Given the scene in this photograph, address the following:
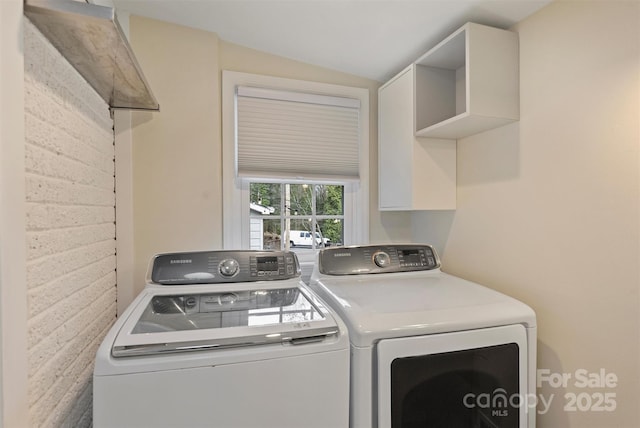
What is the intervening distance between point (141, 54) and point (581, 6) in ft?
6.76

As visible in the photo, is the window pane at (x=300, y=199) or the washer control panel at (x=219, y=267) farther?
the window pane at (x=300, y=199)

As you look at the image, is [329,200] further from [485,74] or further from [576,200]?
[576,200]

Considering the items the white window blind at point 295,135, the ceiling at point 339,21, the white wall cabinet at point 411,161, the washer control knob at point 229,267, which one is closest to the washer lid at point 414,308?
the washer control knob at point 229,267

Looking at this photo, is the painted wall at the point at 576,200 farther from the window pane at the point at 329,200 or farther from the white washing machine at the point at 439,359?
the window pane at the point at 329,200

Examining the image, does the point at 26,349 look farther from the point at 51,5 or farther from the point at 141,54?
the point at 141,54

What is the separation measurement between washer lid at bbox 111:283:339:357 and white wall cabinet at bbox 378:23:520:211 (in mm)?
943

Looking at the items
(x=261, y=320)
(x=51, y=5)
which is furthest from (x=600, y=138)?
(x=51, y=5)

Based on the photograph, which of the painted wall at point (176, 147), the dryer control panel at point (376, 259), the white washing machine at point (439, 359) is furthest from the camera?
→ the painted wall at point (176, 147)

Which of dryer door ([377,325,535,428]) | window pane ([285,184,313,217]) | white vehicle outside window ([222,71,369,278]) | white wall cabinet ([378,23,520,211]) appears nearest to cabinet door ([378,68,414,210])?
white wall cabinet ([378,23,520,211])

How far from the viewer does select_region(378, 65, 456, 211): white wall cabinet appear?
1.82 metres

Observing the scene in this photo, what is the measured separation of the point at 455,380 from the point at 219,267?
1.08 m

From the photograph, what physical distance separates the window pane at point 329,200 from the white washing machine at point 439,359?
105cm

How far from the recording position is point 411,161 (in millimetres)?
1820

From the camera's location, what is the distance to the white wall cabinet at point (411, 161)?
1.82m
